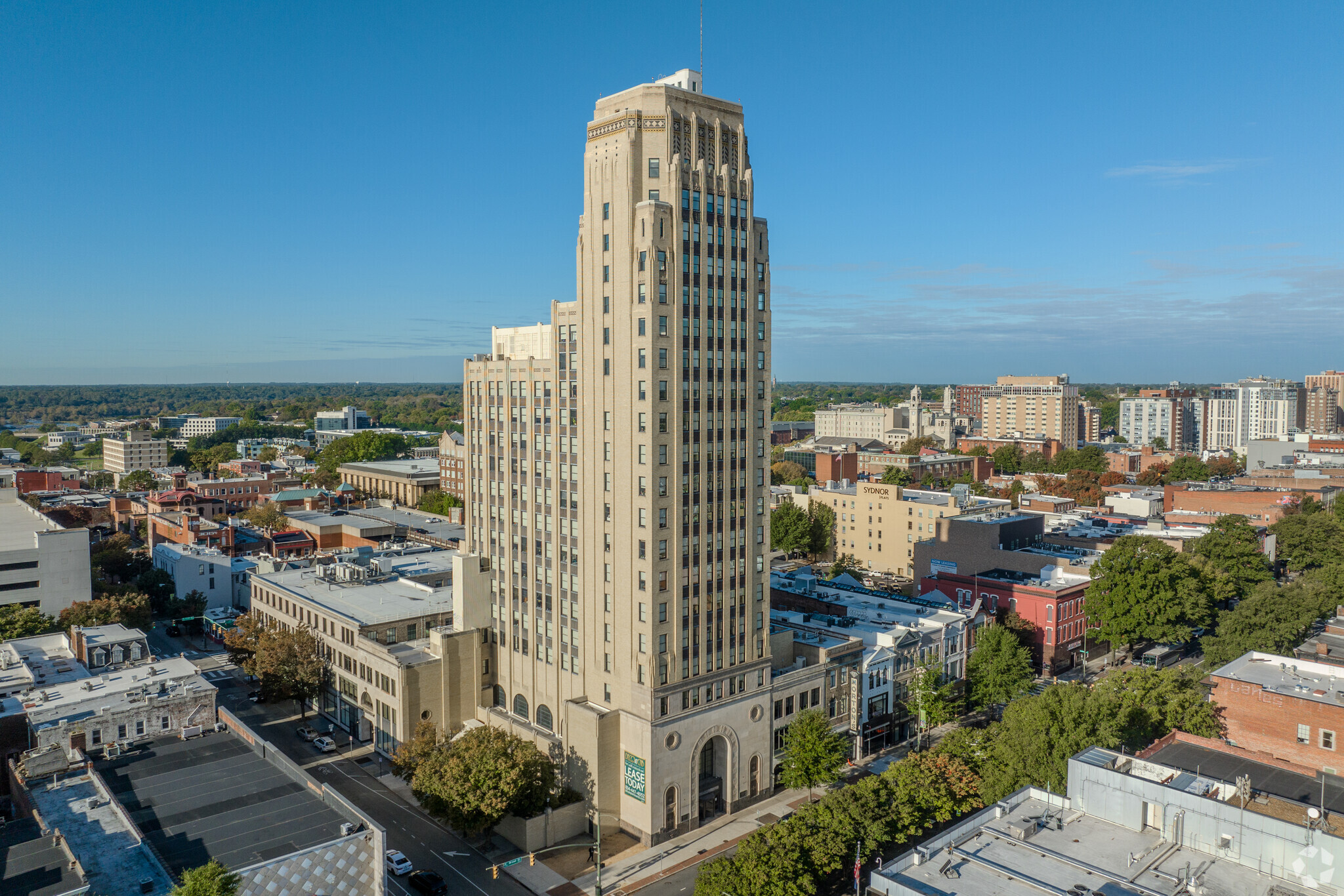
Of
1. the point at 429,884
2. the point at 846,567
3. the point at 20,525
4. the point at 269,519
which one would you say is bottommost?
the point at 429,884

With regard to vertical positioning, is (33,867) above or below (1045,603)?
above

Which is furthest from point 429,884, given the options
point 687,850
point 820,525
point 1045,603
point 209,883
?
point 820,525

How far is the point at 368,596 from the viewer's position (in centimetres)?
10500

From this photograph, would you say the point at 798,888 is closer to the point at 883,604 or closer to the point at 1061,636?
the point at 883,604

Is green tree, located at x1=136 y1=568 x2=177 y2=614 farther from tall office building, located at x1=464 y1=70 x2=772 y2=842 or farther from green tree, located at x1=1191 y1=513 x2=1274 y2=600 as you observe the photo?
green tree, located at x1=1191 y1=513 x2=1274 y2=600

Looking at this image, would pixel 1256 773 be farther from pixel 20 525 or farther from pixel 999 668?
pixel 20 525

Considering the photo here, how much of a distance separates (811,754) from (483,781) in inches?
1084

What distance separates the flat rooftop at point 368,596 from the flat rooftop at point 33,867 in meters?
44.3

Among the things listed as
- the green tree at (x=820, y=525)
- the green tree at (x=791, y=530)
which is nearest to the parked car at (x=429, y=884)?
the green tree at (x=791, y=530)

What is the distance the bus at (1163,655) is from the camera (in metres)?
115

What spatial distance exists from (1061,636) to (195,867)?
3953 inches

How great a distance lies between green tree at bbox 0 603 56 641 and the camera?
10431 centimetres

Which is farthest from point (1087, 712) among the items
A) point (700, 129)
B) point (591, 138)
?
point (591, 138)

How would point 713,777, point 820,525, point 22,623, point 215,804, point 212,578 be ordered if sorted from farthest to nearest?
point 820,525 → point 212,578 → point 22,623 → point 713,777 → point 215,804
